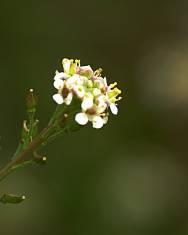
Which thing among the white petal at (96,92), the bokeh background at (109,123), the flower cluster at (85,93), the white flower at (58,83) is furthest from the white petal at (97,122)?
the bokeh background at (109,123)

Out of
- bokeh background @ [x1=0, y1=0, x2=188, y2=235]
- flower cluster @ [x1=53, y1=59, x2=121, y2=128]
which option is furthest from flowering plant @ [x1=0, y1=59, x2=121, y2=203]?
bokeh background @ [x1=0, y1=0, x2=188, y2=235]

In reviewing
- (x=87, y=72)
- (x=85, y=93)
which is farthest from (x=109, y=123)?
(x=85, y=93)

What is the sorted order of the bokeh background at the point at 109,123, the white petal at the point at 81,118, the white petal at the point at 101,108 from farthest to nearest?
1. the bokeh background at the point at 109,123
2. the white petal at the point at 101,108
3. the white petal at the point at 81,118

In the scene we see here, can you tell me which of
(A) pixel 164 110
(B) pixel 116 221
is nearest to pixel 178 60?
(A) pixel 164 110

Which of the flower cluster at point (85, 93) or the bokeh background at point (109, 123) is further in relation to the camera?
the bokeh background at point (109, 123)

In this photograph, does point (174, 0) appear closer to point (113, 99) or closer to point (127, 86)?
point (127, 86)

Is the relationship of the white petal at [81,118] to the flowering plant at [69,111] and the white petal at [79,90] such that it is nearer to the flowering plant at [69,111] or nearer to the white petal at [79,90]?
the flowering plant at [69,111]

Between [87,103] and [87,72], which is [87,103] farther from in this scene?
[87,72]
